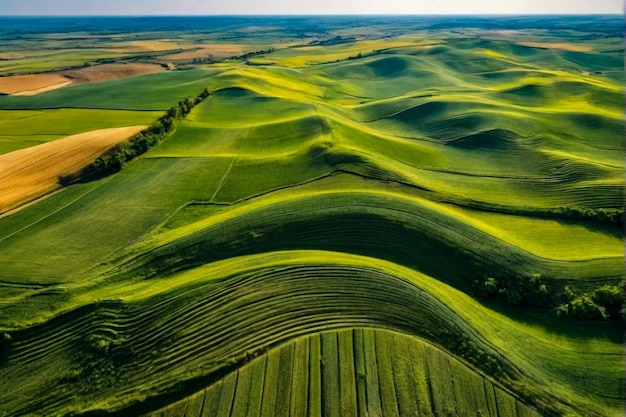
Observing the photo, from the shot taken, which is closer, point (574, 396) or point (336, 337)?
point (574, 396)

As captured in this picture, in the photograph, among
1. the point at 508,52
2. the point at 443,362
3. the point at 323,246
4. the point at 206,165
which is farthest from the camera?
the point at 508,52

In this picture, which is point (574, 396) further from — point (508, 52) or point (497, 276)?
point (508, 52)

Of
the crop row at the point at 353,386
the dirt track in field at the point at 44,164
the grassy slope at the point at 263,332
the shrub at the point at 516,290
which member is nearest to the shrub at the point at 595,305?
the grassy slope at the point at 263,332

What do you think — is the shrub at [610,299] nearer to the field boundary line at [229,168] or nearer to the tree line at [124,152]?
the field boundary line at [229,168]

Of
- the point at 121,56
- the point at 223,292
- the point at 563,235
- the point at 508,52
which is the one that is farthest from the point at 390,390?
the point at 121,56

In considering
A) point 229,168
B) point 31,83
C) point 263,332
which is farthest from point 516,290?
point 31,83

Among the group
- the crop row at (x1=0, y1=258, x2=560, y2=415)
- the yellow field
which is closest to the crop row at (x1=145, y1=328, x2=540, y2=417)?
the crop row at (x1=0, y1=258, x2=560, y2=415)

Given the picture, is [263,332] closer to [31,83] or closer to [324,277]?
[324,277]

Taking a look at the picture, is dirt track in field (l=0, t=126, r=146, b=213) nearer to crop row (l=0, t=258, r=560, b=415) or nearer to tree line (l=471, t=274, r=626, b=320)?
crop row (l=0, t=258, r=560, b=415)
